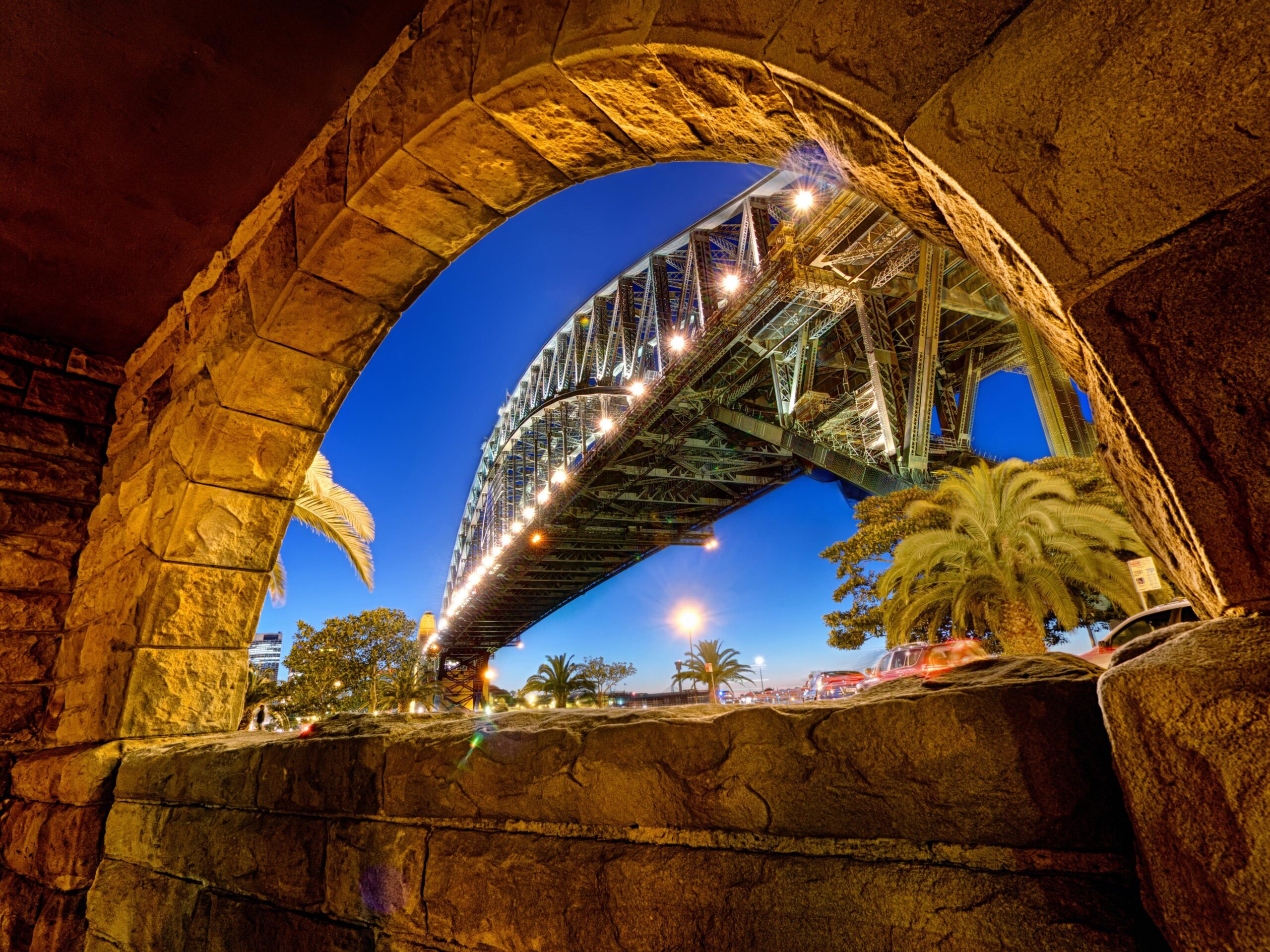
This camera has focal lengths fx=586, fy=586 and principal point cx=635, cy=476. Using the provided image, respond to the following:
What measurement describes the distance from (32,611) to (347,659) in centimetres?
2065

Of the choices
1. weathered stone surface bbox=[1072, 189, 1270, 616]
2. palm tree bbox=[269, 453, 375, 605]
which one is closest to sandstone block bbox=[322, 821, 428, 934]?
weathered stone surface bbox=[1072, 189, 1270, 616]

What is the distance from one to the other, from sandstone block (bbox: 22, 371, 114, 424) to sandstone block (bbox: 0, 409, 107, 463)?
0.13 ft

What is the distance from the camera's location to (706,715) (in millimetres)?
1055

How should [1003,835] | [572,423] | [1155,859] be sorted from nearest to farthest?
1. [1155,859]
2. [1003,835]
3. [572,423]

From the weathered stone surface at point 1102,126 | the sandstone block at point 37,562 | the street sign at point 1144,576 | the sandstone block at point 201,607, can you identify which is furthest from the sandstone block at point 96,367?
the street sign at point 1144,576

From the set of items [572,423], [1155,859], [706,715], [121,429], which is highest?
[572,423]

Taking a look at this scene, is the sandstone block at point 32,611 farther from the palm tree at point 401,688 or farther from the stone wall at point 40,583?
the palm tree at point 401,688

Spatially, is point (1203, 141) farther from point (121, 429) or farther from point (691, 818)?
point (121, 429)

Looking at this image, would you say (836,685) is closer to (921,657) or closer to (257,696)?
(921,657)

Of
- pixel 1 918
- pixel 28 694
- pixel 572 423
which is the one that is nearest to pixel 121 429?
pixel 28 694

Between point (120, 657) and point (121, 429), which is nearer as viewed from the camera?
point (120, 657)

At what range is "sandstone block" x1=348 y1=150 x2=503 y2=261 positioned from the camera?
6.57ft

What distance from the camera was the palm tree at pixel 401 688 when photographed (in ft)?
72.7

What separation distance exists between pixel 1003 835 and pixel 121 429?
428 cm
